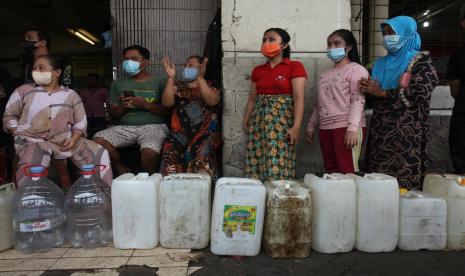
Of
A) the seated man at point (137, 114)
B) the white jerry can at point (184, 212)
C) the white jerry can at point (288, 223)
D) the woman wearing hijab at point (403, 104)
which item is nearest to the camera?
the white jerry can at point (288, 223)

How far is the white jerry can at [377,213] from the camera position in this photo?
279 centimetres

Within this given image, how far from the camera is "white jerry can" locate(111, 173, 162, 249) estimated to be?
279 centimetres

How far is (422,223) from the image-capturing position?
9.35 feet

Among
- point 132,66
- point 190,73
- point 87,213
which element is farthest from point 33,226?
point 190,73

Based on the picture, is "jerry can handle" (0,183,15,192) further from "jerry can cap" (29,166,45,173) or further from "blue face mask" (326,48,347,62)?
"blue face mask" (326,48,347,62)

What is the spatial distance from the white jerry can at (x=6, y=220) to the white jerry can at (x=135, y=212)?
78 cm

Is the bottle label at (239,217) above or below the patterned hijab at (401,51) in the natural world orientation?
below

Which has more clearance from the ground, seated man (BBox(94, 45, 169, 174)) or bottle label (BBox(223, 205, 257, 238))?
seated man (BBox(94, 45, 169, 174))

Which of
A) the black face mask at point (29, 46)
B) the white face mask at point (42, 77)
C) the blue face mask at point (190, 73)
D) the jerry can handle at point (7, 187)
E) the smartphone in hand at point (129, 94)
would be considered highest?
the black face mask at point (29, 46)

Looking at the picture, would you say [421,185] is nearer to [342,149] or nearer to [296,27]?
[342,149]

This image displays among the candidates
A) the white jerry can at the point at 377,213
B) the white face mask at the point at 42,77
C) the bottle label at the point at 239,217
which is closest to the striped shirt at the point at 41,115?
the white face mask at the point at 42,77

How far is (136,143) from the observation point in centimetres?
413

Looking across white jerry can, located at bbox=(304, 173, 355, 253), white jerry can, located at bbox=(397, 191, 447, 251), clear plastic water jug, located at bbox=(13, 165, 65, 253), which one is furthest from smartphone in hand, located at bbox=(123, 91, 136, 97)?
white jerry can, located at bbox=(397, 191, 447, 251)

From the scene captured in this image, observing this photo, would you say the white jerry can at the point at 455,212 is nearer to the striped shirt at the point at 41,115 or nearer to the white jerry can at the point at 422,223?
the white jerry can at the point at 422,223
